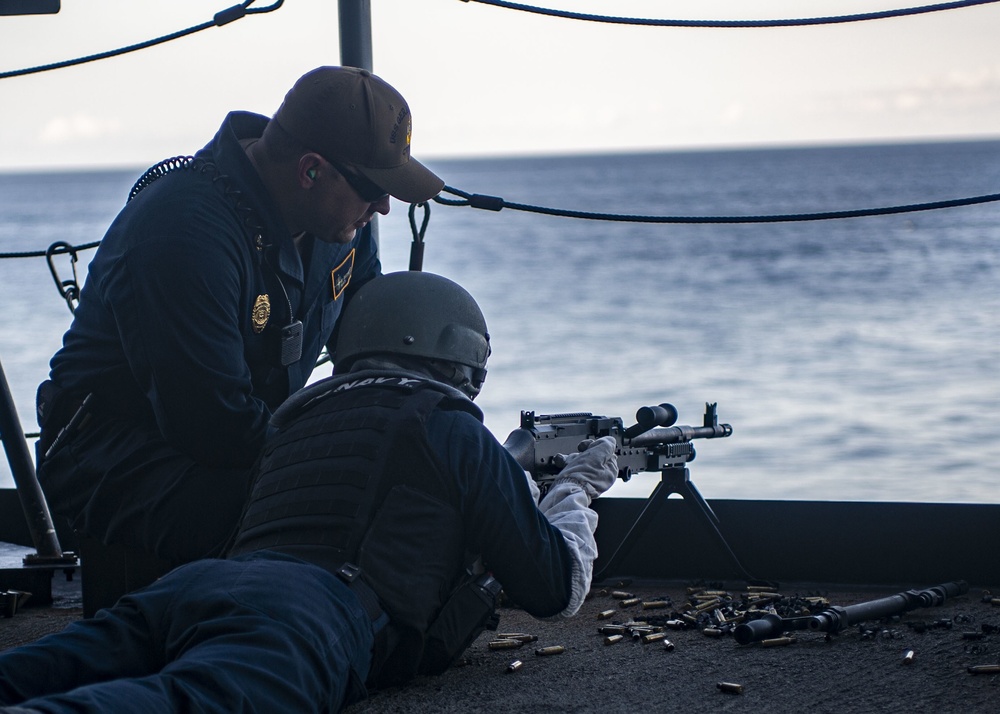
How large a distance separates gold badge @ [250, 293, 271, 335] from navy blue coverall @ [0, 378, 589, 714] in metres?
0.79

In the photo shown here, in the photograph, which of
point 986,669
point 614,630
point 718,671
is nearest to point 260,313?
point 614,630

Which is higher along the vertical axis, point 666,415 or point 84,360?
point 84,360

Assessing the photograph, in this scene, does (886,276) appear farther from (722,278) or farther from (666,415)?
(666,415)

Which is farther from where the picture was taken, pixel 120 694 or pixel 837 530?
pixel 837 530

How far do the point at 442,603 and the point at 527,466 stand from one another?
853mm

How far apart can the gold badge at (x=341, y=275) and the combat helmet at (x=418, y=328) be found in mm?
449

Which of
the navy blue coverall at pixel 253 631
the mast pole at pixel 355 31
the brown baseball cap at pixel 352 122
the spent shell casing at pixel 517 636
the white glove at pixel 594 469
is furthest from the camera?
the mast pole at pixel 355 31

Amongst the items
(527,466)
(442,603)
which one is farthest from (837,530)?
(442,603)

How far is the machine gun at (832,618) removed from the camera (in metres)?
3.62

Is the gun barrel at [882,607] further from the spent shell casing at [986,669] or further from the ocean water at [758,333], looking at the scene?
the ocean water at [758,333]

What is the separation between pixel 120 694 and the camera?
2.18 meters

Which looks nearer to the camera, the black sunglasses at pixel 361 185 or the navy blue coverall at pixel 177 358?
the navy blue coverall at pixel 177 358

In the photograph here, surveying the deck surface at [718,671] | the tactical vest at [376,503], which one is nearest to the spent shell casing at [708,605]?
the deck surface at [718,671]

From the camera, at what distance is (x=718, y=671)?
345 centimetres
